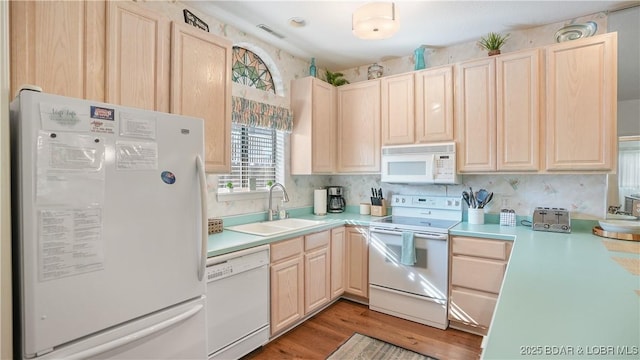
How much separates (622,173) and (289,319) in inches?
110

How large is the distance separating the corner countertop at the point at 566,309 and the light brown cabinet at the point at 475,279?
25.1 inches

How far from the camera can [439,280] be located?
8.51 feet

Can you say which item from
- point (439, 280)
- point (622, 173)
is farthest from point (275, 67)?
Result: point (622, 173)

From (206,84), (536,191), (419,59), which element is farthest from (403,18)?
(536,191)

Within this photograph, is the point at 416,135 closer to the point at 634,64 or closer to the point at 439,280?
the point at 439,280

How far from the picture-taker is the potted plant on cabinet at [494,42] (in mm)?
2688

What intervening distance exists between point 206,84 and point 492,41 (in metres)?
2.46

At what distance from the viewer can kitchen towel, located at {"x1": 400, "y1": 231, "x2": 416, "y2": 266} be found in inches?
105

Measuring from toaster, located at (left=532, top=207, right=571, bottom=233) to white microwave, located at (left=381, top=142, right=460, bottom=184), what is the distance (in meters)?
0.69

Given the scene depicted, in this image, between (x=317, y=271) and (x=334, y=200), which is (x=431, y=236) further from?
(x=334, y=200)

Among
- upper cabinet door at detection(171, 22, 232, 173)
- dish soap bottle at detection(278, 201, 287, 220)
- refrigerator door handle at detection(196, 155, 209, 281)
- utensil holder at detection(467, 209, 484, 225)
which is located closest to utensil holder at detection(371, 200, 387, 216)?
utensil holder at detection(467, 209, 484, 225)

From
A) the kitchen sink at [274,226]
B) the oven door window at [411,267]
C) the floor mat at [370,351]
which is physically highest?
the kitchen sink at [274,226]

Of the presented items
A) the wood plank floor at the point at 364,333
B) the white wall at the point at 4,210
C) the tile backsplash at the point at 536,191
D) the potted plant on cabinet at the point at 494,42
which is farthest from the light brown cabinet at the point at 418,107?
the white wall at the point at 4,210

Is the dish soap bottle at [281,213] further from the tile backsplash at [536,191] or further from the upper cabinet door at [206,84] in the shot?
the tile backsplash at [536,191]
